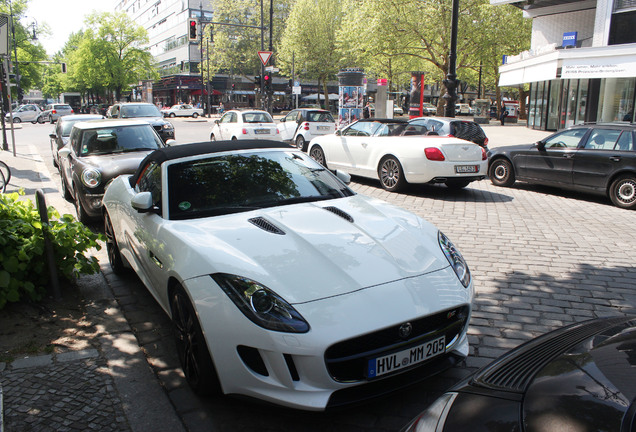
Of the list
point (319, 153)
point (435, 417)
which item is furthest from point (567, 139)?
point (435, 417)

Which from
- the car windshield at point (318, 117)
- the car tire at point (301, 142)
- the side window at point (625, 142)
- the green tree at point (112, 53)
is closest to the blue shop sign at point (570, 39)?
the car windshield at point (318, 117)

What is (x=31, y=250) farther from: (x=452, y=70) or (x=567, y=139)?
(x=452, y=70)

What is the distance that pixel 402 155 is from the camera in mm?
10453

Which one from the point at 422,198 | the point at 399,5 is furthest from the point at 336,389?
the point at 399,5

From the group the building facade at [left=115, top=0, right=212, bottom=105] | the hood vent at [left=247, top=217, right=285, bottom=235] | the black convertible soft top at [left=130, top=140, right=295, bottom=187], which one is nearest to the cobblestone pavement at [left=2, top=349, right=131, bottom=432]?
the hood vent at [left=247, top=217, right=285, bottom=235]

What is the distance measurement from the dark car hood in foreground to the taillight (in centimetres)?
790

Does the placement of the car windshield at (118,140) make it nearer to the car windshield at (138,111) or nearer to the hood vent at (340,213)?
the hood vent at (340,213)

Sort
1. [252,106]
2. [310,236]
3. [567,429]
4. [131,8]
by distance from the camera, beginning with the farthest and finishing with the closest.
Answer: [131,8]
[252,106]
[310,236]
[567,429]

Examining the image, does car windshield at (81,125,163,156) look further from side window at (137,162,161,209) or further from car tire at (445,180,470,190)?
car tire at (445,180,470,190)

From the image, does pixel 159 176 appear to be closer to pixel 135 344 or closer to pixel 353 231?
pixel 135 344

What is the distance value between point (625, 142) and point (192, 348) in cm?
907

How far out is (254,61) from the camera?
217 ft

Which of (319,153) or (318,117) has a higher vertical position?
(318,117)

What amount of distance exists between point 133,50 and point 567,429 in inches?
2681
